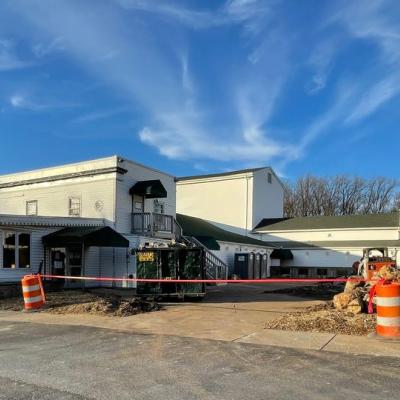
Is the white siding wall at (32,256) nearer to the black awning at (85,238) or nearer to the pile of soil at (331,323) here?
the black awning at (85,238)

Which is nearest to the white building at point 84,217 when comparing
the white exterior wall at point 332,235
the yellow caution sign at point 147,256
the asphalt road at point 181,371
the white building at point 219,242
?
the white building at point 219,242

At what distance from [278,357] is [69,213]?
74.0 ft

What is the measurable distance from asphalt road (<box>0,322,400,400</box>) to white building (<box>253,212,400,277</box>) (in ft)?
115

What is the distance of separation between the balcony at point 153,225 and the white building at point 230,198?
54.3 ft

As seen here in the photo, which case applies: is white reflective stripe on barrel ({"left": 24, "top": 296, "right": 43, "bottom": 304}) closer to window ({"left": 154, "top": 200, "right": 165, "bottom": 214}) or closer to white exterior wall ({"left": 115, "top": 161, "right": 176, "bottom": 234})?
white exterior wall ({"left": 115, "top": 161, "right": 176, "bottom": 234})

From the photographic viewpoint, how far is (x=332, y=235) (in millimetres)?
45656

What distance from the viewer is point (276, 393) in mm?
6051

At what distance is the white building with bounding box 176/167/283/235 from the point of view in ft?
151

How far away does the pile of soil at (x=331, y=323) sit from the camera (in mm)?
10406

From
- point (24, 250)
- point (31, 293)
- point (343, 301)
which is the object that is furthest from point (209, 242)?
point (343, 301)

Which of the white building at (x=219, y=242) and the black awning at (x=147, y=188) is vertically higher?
the black awning at (x=147, y=188)

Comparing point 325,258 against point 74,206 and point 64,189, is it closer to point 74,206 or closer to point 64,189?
point 74,206

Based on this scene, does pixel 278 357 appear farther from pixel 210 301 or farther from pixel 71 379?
pixel 210 301

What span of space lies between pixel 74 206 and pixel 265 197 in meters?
24.3
